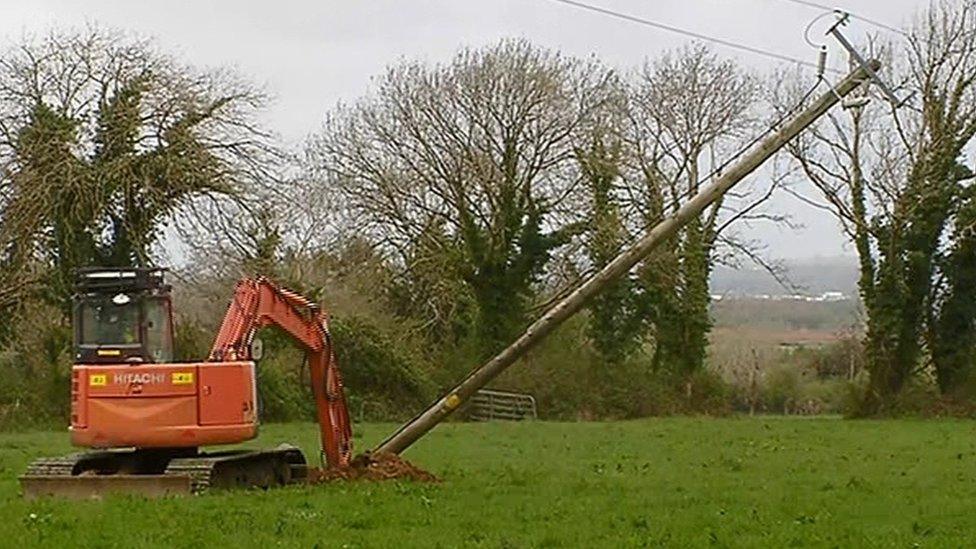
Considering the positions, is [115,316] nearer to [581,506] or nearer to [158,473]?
[158,473]

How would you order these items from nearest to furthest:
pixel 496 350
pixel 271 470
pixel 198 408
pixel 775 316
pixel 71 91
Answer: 1. pixel 198 408
2. pixel 271 470
3. pixel 71 91
4. pixel 496 350
5. pixel 775 316

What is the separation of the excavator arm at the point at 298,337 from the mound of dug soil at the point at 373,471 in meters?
0.27

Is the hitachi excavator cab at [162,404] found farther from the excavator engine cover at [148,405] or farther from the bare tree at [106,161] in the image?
the bare tree at [106,161]

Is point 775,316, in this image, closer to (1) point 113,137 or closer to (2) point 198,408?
(1) point 113,137

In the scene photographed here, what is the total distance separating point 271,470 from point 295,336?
6.21 ft

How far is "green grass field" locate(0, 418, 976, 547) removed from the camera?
14.4 meters

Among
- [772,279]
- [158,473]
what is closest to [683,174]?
[772,279]

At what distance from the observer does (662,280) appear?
2120 inches

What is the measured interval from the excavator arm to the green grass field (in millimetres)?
1608

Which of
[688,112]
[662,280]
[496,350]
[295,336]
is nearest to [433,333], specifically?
[496,350]

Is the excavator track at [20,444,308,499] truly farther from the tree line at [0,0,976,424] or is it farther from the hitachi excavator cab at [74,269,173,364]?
the tree line at [0,0,976,424]

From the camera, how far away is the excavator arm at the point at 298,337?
2030cm

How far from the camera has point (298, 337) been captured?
71.2 feet

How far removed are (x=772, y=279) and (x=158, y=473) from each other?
38.4 m
